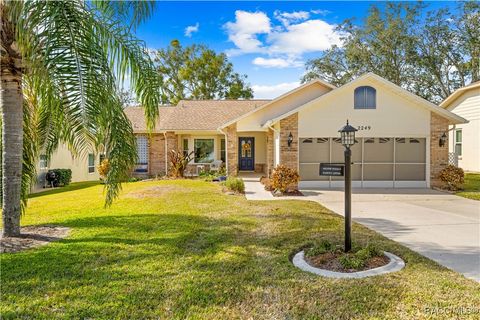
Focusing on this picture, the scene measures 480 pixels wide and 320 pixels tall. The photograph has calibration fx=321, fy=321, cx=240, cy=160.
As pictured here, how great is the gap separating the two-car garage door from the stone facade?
55 cm

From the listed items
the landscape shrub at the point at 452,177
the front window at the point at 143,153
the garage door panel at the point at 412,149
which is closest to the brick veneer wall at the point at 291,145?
the garage door panel at the point at 412,149

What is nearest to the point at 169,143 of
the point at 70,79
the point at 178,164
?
the point at 178,164

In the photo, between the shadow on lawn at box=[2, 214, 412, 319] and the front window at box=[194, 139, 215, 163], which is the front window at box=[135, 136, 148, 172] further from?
the shadow on lawn at box=[2, 214, 412, 319]

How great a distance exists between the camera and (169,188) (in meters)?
15.1

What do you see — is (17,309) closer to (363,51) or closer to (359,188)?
(359,188)

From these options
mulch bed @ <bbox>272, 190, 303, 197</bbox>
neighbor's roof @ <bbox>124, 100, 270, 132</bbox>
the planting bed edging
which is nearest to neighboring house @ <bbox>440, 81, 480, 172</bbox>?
mulch bed @ <bbox>272, 190, 303, 197</bbox>

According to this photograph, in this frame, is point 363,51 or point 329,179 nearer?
point 329,179

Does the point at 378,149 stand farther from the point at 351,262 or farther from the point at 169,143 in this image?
the point at 169,143

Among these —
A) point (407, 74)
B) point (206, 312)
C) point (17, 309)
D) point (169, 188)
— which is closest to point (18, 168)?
point (17, 309)

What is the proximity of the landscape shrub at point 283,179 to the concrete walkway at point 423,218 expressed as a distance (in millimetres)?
598

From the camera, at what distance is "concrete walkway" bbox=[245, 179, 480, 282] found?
6.06 metres

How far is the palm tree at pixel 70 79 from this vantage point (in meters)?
5.10

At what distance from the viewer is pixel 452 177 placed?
14.1 meters

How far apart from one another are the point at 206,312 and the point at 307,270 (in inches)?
75.3
